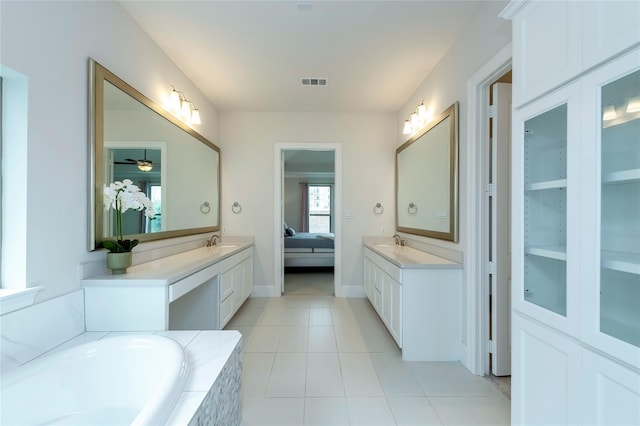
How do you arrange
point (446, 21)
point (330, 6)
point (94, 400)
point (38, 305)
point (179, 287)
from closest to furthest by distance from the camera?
1. point (94, 400)
2. point (38, 305)
3. point (179, 287)
4. point (330, 6)
5. point (446, 21)

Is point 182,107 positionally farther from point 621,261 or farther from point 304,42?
point 621,261

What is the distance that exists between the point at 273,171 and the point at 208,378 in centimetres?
315

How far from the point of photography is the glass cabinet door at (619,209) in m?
0.96

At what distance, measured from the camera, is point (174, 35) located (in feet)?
7.47

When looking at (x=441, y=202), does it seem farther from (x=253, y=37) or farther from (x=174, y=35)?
(x=174, y=35)

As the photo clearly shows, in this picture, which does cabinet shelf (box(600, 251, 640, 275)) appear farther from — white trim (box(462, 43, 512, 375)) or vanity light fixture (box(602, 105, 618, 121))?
white trim (box(462, 43, 512, 375))

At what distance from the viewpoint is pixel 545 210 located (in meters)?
1.31

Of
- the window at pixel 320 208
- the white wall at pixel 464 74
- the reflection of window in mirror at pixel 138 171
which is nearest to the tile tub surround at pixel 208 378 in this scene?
the reflection of window in mirror at pixel 138 171

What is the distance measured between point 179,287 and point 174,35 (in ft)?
6.83

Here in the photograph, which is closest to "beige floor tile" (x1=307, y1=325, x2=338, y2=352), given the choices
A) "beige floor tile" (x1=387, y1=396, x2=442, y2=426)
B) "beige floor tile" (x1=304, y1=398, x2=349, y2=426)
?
"beige floor tile" (x1=304, y1=398, x2=349, y2=426)

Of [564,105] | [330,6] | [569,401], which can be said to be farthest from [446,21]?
[569,401]

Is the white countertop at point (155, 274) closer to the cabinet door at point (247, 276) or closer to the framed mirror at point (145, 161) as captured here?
the framed mirror at point (145, 161)

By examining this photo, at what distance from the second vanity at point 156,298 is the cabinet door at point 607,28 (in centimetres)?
222

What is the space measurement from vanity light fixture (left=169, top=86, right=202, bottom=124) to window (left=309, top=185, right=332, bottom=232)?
5.68 m
